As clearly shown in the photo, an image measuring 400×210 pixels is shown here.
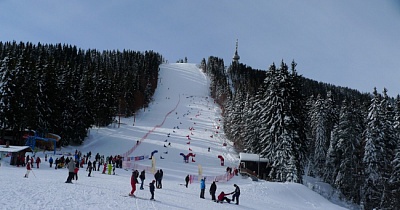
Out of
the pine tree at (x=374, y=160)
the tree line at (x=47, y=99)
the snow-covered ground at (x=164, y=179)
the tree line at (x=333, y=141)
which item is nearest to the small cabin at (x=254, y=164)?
the tree line at (x=333, y=141)

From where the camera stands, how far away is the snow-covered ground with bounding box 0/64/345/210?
56.1 ft

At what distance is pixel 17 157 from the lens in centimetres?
3131

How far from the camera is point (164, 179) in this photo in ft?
112

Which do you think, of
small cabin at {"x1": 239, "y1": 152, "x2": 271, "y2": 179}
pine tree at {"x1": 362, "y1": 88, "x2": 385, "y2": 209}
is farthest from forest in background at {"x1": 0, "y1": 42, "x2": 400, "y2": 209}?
small cabin at {"x1": 239, "y1": 152, "x2": 271, "y2": 179}

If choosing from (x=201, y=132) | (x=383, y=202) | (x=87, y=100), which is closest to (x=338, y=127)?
(x=383, y=202)

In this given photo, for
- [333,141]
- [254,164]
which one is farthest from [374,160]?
[254,164]

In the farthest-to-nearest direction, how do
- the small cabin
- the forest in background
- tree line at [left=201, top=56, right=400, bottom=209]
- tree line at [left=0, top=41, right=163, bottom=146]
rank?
the small cabin
tree line at [left=0, top=41, right=163, bottom=146]
the forest in background
tree line at [left=201, top=56, right=400, bottom=209]

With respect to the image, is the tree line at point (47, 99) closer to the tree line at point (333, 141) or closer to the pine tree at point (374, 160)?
the tree line at point (333, 141)

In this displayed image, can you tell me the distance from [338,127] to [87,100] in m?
38.4

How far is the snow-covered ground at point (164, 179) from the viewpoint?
56.1ft

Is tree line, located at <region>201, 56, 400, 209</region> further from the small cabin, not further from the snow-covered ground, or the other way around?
the snow-covered ground

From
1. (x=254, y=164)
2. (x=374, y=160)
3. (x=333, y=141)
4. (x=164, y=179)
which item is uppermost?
(x=333, y=141)

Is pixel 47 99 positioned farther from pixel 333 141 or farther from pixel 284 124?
pixel 333 141

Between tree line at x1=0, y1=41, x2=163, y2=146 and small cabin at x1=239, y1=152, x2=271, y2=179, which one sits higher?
tree line at x1=0, y1=41, x2=163, y2=146
